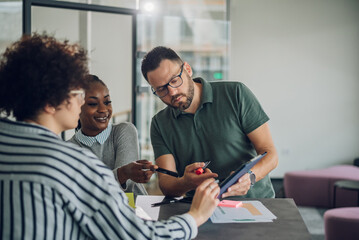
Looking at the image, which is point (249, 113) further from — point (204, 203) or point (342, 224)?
point (342, 224)

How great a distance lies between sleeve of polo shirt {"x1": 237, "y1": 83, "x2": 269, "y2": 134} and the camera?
2.05m

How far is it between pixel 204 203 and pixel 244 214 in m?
0.38

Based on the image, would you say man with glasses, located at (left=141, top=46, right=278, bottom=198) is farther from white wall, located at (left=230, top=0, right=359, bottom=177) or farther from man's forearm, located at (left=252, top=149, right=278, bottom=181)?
white wall, located at (left=230, top=0, right=359, bottom=177)

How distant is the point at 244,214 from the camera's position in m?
1.59

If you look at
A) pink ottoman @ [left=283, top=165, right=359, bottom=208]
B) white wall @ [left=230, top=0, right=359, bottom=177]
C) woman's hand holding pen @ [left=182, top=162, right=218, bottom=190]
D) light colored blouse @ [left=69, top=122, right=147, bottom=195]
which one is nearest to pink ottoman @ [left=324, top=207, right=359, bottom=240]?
pink ottoman @ [left=283, top=165, right=359, bottom=208]

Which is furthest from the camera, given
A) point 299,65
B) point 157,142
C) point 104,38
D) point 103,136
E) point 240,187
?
point 299,65

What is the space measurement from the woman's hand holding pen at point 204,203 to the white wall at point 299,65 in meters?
4.85

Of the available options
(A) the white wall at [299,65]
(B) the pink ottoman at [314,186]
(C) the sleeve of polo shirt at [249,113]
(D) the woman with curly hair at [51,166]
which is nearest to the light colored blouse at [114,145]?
(C) the sleeve of polo shirt at [249,113]

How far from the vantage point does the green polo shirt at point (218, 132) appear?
6.70 feet

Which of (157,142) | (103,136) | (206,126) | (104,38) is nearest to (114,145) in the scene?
(103,136)

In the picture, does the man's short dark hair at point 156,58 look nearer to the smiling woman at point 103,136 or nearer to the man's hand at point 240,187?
the smiling woman at point 103,136

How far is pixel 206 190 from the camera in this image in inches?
50.6

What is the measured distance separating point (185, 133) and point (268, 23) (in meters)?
4.38

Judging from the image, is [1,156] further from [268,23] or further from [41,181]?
[268,23]
